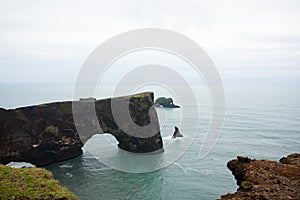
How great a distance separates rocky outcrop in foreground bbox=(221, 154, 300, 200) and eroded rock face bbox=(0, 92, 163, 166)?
36414 mm

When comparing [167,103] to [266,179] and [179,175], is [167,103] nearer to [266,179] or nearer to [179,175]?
[179,175]

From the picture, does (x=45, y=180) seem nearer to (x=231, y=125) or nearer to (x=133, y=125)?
(x=133, y=125)

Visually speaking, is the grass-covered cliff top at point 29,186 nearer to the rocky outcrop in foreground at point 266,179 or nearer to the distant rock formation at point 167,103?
the rocky outcrop in foreground at point 266,179

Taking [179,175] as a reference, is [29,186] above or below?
above

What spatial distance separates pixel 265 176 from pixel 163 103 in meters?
125

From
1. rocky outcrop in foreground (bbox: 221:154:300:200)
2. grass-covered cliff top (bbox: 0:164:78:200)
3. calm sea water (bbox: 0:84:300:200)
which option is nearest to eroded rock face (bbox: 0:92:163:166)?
calm sea water (bbox: 0:84:300:200)

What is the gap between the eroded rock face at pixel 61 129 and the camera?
141 ft

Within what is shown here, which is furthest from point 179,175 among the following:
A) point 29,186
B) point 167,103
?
point 167,103

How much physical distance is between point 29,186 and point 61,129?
29.4m

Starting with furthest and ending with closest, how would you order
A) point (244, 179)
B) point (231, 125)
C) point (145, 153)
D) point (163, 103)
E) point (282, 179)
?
point (163, 103), point (231, 125), point (145, 153), point (244, 179), point (282, 179)

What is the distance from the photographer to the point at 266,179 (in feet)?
46.6

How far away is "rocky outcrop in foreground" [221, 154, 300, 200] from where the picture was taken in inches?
493

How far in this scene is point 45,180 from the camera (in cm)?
2023

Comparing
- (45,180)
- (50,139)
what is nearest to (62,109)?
(50,139)
